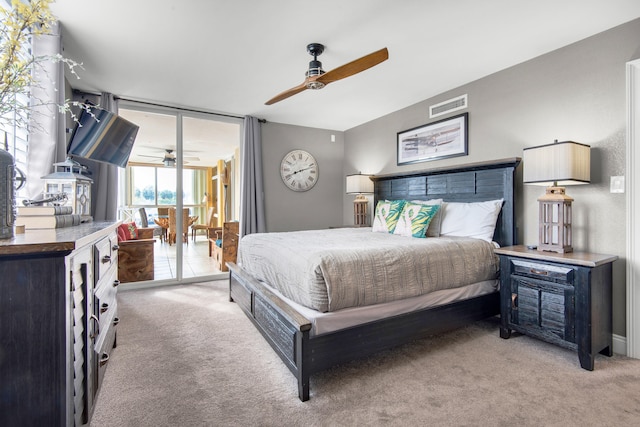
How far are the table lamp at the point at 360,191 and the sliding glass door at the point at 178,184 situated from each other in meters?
2.01

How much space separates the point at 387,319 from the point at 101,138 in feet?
9.03

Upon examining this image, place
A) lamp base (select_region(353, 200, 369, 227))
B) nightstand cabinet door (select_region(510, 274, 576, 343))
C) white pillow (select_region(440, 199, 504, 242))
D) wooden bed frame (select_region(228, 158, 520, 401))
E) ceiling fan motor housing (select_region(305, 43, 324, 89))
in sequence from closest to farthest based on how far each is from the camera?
wooden bed frame (select_region(228, 158, 520, 401)) → nightstand cabinet door (select_region(510, 274, 576, 343)) → ceiling fan motor housing (select_region(305, 43, 324, 89)) → white pillow (select_region(440, 199, 504, 242)) → lamp base (select_region(353, 200, 369, 227))

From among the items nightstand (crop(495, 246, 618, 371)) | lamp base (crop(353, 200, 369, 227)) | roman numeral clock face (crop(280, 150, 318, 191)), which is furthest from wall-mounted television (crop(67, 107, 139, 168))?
nightstand (crop(495, 246, 618, 371))

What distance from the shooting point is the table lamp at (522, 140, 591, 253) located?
7.82 ft

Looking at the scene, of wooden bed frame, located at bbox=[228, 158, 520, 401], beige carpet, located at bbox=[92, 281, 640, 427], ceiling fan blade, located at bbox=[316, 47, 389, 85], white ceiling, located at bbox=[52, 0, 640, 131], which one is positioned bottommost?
beige carpet, located at bbox=[92, 281, 640, 427]

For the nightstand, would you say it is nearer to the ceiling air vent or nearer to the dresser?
the ceiling air vent

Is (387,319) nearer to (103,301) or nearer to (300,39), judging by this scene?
(103,301)

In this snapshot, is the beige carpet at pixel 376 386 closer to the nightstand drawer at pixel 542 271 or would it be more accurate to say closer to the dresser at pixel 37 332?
the nightstand drawer at pixel 542 271

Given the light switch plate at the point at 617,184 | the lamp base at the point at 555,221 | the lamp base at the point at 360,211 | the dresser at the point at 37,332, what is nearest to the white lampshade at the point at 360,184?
the lamp base at the point at 360,211

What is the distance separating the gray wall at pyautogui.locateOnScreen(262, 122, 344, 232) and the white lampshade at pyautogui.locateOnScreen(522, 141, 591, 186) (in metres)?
3.49

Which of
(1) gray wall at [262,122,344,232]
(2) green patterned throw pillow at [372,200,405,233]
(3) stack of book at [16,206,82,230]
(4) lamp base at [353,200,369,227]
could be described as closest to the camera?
(3) stack of book at [16,206,82,230]

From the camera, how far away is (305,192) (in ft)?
18.1

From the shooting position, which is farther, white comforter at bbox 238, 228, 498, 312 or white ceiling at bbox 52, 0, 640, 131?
white ceiling at bbox 52, 0, 640, 131

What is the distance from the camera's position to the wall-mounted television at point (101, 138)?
2551mm
